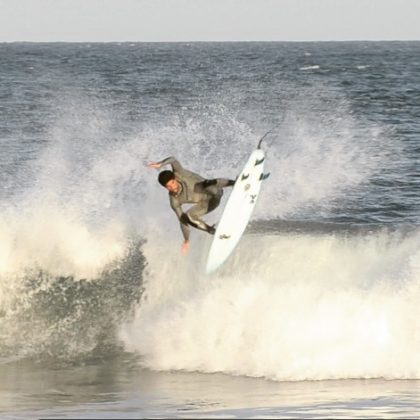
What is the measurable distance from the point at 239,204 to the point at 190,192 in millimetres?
996

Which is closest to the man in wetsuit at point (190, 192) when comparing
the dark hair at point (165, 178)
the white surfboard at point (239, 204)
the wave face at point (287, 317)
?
the dark hair at point (165, 178)

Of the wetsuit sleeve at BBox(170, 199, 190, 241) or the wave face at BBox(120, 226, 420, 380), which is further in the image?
the wave face at BBox(120, 226, 420, 380)

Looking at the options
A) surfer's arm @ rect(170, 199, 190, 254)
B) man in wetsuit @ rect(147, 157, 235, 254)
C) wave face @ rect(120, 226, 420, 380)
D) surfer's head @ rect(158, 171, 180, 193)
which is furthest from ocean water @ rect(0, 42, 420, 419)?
surfer's head @ rect(158, 171, 180, 193)

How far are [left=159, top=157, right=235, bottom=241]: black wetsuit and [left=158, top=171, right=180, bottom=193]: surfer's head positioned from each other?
7 centimetres

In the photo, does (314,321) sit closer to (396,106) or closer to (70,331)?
(70,331)

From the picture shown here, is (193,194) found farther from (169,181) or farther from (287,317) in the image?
(287,317)

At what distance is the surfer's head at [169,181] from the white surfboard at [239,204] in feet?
3.41

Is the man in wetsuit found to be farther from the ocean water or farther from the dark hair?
the ocean water

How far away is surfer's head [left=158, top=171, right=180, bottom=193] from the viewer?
1270cm

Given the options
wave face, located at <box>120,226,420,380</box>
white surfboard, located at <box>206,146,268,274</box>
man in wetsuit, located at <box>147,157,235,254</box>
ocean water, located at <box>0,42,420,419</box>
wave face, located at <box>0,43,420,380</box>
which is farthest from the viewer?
wave face, located at <box>0,43,420,380</box>

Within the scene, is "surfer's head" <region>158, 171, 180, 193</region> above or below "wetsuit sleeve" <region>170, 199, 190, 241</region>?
above

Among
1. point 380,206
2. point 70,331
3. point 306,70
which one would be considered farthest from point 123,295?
point 306,70

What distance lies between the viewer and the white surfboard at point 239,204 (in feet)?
45.2

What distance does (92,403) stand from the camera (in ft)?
39.0
